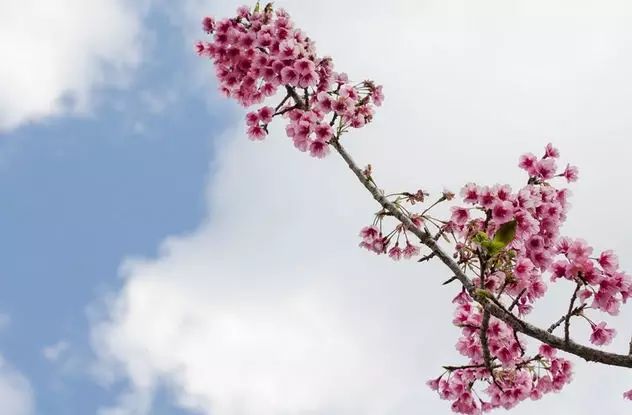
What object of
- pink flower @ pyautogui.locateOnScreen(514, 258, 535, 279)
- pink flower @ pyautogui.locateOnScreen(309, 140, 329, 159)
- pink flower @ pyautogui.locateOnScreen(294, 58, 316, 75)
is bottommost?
pink flower @ pyautogui.locateOnScreen(514, 258, 535, 279)

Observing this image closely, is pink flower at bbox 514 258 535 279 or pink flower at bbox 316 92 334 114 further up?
pink flower at bbox 316 92 334 114

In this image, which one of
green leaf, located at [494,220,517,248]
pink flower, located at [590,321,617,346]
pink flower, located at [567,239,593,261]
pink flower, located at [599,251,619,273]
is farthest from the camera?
pink flower, located at [590,321,617,346]

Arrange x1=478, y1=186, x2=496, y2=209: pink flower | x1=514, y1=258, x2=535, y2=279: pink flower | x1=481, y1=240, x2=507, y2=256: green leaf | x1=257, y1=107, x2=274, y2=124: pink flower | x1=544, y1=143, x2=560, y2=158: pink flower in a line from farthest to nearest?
x1=257, y1=107, x2=274, y2=124: pink flower
x1=544, y1=143, x2=560, y2=158: pink flower
x1=514, y1=258, x2=535, y2=279: pink flower
x1=478, y1=186, x2=496, y2=209: pink flower
x1=481, y1=240, x2=507, y2=256: green leaf

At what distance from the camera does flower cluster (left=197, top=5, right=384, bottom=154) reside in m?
12.5

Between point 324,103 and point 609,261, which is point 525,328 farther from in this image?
point 324,103

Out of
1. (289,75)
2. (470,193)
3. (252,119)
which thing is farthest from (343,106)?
(470,193)

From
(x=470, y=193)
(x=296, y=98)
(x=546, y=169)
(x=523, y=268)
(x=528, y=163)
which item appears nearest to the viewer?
(x=523, y=268)

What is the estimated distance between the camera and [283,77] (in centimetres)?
1249

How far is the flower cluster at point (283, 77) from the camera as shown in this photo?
1251 centimetres

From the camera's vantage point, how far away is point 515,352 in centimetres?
1172

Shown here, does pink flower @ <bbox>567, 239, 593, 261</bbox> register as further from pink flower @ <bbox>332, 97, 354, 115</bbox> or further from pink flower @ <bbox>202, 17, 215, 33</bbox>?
pink flower @ <bbox>202, 17, 215, 33</bbox>

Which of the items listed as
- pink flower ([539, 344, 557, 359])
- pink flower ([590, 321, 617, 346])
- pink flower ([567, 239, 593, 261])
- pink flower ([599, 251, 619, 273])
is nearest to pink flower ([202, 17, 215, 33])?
pink flower ([567, 239, 593, 261])

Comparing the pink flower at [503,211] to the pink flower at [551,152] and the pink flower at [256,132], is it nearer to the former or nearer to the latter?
the pink flower at [551,152]

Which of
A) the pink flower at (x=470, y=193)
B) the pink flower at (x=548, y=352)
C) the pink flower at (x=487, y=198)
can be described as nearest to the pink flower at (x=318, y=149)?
the pink flower at (x=470, y=193)
